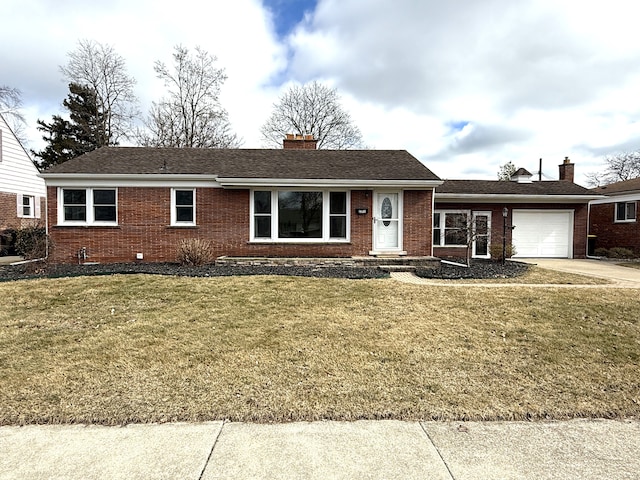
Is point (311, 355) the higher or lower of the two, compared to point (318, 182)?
lower

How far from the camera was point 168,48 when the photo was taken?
28594 mm

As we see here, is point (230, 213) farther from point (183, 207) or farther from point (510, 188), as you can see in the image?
point (510, 188)

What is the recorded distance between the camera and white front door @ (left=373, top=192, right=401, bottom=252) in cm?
1319

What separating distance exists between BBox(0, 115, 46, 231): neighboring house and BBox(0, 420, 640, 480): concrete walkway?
20.4m

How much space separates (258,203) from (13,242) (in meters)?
13.3

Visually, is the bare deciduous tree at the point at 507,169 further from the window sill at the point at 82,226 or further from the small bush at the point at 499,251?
the window sill at the point at 82,226

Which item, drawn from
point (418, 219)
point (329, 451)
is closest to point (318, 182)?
point (418, 219)

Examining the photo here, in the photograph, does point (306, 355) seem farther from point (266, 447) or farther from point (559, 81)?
point (559, 81)

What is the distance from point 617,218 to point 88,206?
80.1 ft

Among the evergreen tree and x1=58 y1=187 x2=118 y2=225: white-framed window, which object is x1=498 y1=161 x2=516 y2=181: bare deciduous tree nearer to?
the evergreen tree

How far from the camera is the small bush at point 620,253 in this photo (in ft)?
56.0

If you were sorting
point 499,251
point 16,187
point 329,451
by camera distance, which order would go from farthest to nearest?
Answer: 1. point 16,187
2. point 499,251
3. point 329,451

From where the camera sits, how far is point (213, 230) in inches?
516

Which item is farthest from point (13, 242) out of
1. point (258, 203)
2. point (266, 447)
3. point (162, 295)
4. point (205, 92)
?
point (266, 447)
